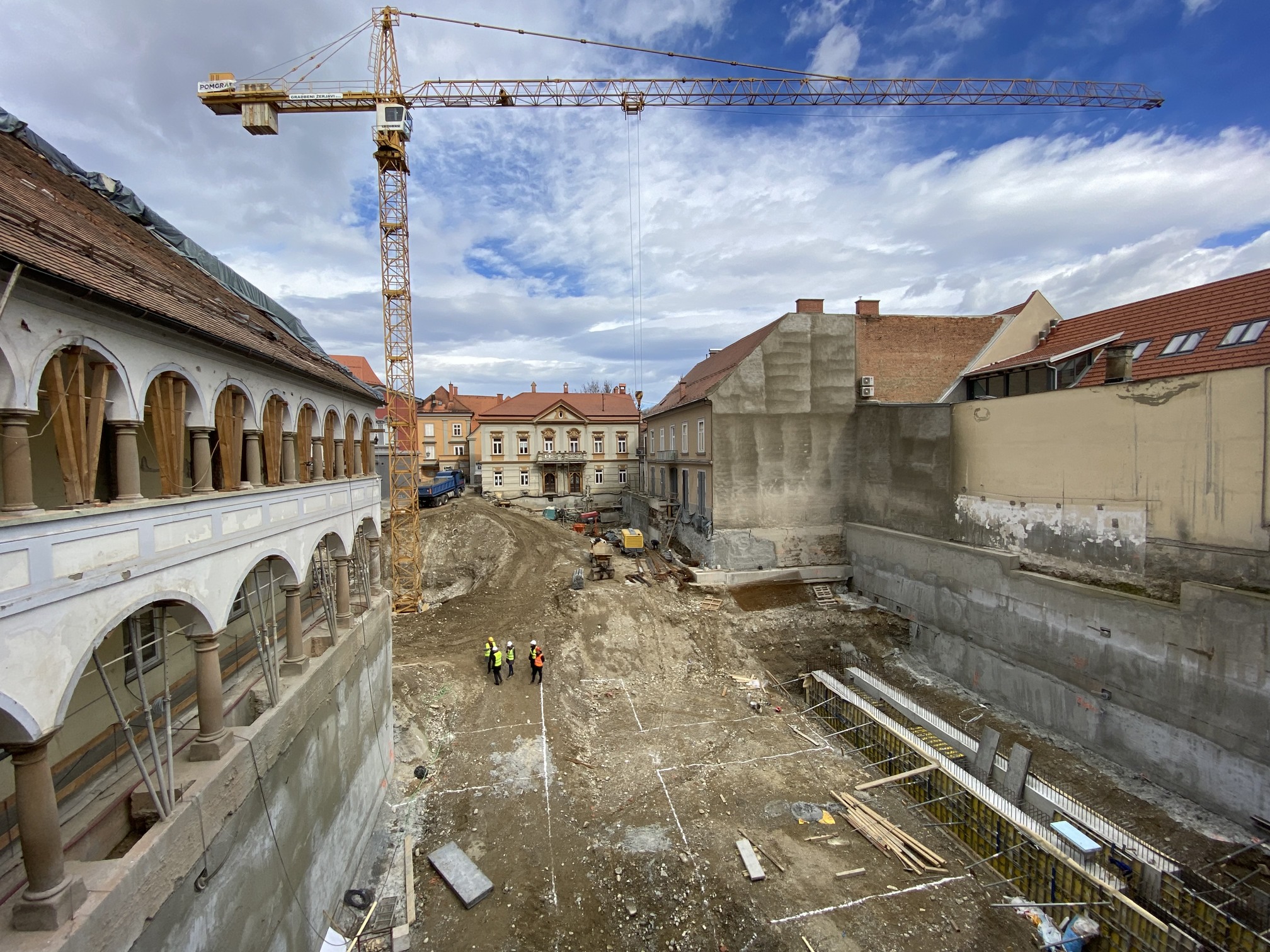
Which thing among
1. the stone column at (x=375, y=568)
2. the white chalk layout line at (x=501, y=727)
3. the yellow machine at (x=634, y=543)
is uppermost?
the stone column at (x=375, y=568)

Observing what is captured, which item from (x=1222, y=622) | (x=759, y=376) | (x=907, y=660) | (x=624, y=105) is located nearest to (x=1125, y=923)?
(x=1222, y=622)

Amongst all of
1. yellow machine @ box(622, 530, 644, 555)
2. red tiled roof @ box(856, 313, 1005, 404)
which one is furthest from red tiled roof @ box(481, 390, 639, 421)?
red tiled roof @ box(856, 313, 1005, 404)

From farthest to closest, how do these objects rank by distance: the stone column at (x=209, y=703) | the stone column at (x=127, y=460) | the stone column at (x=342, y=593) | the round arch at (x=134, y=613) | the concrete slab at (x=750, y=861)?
the stone column at (x=342, y=593), the concrete slab at (x=750, y=861), the stone column at (x=209, y=703), the stone column at (x=127, y=460), the round arch at (x=134, y=613)

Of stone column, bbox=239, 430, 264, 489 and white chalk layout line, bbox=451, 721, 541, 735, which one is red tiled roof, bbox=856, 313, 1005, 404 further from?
stone column, bbox=239, 430, 264, 489

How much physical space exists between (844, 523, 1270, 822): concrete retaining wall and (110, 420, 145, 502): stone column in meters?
19.9

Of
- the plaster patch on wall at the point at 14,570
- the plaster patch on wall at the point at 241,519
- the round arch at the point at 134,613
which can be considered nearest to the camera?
the plaster patch on wall at the point at 14,570

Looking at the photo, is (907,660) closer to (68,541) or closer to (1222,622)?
(1222,622)

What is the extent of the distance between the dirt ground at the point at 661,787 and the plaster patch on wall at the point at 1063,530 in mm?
5363

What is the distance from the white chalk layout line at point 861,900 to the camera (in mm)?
10250

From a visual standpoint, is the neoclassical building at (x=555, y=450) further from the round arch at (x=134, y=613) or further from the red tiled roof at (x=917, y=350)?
the round arch at (x=134, y=613)

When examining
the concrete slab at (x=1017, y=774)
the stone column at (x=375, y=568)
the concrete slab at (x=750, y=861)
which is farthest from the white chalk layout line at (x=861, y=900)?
the stone column at (x=375, y=568)

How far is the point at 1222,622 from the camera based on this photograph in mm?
13062

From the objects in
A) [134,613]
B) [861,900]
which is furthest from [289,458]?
[861,900]

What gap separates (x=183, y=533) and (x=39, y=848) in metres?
3.11
